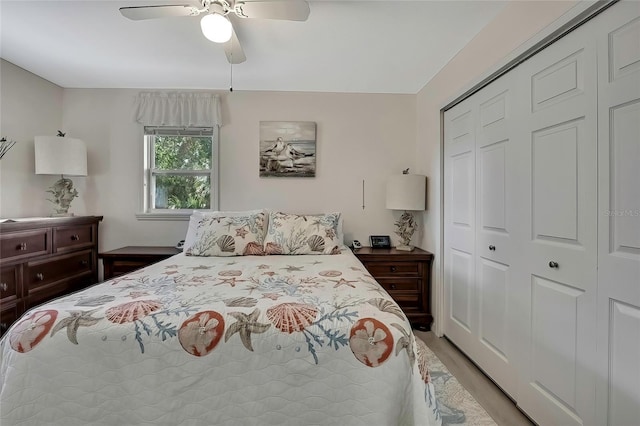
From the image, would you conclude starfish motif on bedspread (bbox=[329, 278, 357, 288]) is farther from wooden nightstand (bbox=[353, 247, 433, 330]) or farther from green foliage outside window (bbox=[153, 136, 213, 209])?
green foliage outside window (bbox=[153, 136, 213, 209])

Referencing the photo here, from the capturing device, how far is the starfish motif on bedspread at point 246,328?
108cm

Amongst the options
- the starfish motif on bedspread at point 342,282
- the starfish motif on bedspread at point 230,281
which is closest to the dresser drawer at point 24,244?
the starfish motif on bedspread at point 230,281

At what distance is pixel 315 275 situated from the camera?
171 centimetres

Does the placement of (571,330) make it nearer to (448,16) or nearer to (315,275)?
(315,275)

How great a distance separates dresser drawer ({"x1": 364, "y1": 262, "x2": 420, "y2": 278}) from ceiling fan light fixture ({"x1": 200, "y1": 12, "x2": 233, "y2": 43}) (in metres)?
2.12

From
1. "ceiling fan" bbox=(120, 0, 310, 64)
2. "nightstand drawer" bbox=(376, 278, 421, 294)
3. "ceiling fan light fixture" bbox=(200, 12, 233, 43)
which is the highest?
"ceiling fan" bbox=(120, 0, 310, 64)

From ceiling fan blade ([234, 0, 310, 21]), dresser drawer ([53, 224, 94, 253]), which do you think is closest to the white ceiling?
ceiling fan blade ([234, 0, 310, 21])

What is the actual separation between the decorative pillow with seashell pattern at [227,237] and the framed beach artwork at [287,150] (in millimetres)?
782

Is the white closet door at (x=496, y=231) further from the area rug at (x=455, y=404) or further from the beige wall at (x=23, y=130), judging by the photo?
the beige wall at (x=23, y=130)

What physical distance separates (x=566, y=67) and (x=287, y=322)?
5.74 ft

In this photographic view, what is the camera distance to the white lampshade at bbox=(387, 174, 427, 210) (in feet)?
9.02

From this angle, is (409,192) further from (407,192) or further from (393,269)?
(393,269)

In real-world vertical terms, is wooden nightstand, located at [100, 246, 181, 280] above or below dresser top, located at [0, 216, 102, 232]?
below

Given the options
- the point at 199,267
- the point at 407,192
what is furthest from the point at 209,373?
the point at 407,192
